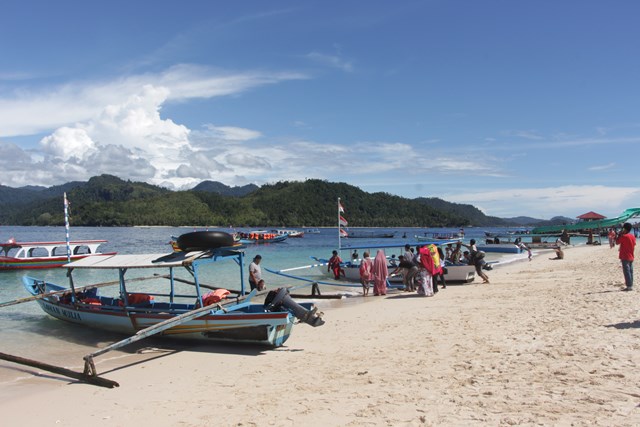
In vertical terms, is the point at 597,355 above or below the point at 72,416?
above

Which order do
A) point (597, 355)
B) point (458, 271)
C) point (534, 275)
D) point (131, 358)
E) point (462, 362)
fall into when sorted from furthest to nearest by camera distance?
point (534, 275)
point (458, 271)
point (131, 358)
point (462, 362)
point (597, 355)

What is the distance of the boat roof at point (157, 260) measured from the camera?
34.1 ft

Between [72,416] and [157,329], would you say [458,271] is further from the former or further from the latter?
[72,416]

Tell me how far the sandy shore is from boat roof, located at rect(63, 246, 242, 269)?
6.36ft

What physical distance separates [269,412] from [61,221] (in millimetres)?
207199

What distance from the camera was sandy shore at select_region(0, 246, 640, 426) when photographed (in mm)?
5723

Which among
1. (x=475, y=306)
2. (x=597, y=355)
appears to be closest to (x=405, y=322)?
(x=475, y=306)

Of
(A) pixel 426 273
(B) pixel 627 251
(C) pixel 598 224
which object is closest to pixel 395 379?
(B) pixel 627 251

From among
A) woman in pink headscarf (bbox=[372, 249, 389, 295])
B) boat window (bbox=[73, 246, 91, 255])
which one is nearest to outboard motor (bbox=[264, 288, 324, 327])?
woman in pink headscarf (bbox=[372, 249, 389, 295])

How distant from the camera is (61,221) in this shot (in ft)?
613

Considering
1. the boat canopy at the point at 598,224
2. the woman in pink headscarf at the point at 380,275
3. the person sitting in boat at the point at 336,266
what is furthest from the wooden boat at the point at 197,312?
the boat canopy at the point at 598,224

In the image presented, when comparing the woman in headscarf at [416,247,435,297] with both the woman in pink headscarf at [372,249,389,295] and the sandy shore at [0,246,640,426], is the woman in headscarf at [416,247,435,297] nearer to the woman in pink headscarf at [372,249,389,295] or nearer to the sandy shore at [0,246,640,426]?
the woman in pink headscarf at [372,249,389,295]

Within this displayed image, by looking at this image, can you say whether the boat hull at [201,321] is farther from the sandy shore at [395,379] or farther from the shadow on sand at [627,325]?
the shadow on sand at [627,325]

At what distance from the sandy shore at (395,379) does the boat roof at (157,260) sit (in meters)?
1.94
